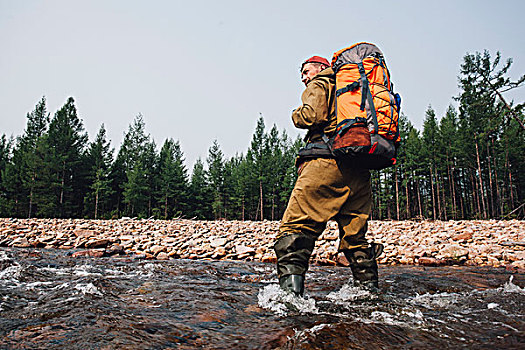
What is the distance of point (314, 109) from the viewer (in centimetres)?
262

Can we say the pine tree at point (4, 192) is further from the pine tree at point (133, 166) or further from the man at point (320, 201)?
the man at point (320, 201)

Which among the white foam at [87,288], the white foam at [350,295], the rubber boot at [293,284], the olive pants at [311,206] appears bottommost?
the white foam at [350,295]

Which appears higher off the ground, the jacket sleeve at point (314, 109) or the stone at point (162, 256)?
the jacket sleeve at point (314, 109)

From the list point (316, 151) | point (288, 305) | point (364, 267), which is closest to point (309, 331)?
point (288, 305)

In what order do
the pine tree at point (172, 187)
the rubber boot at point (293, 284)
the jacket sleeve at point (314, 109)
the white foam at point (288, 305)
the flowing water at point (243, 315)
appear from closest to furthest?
the flowing water at point (243, 315) → the white foam at point (288, 305) → the rubber boot at point (293, 284) → the jacket sleeve at point (314, 109) → the pine tree at point (172, 187)

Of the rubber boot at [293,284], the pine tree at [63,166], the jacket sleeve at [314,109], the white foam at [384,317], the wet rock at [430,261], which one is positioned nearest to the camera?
the white foam at [384,317]

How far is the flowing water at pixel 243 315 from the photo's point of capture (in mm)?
1665

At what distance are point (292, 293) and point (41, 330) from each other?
1.60 metres

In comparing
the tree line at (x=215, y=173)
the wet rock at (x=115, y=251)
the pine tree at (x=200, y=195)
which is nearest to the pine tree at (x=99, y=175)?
the tree line at (x=215, y=173)

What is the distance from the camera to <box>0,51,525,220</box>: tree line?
33.5 meters

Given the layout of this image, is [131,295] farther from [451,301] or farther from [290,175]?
[290,175]

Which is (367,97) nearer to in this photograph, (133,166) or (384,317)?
(384,317)

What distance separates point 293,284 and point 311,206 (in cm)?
63

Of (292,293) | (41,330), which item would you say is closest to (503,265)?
(292,293)
